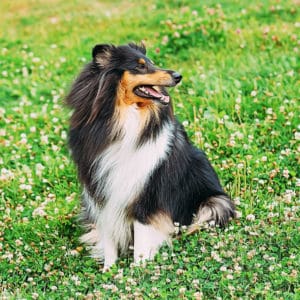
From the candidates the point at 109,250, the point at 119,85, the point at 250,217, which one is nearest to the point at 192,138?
the point at 250,217

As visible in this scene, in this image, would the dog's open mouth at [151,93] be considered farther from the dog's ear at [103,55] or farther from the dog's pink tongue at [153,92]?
the dog's ear at [103,55]

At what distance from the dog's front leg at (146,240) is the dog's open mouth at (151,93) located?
95cm

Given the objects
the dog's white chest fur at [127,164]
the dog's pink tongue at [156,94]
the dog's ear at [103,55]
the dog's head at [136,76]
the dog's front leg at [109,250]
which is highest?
the dog's ear at [103,55]

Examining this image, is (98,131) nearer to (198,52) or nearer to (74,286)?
(74,286)

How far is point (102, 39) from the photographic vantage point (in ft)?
34.4

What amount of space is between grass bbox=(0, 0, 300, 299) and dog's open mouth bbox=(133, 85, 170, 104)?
0.63 metres

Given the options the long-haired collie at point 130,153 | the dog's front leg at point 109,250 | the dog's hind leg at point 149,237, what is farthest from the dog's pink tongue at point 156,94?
the dog's front leg at point 109,250

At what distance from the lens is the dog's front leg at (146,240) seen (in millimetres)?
5406

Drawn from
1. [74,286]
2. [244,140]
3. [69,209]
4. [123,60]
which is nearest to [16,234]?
[69,209]

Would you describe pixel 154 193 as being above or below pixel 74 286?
above

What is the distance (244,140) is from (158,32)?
11.6 ft

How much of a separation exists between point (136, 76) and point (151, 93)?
0.16 m

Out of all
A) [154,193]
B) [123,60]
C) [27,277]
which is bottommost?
[27,277]

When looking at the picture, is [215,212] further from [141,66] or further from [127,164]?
[141,66]
